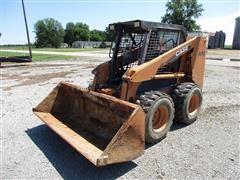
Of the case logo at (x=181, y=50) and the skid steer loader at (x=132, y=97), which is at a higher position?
the case logo at (x=181, y=50)

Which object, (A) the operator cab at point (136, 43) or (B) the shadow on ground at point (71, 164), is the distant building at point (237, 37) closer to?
(A) the operator cab at point (136, 43)

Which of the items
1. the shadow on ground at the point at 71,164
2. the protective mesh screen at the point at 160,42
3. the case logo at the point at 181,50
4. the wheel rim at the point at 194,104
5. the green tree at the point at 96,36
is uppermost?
the protective mesh screen at the point at 160,42

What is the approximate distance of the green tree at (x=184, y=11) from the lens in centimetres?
5738

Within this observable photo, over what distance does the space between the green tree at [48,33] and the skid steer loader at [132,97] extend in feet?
261

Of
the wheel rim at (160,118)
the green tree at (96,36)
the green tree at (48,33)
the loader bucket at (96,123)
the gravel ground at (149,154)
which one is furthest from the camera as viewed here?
the green tree at (96,36)

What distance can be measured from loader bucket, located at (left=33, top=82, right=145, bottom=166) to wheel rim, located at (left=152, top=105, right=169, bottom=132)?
733 mm

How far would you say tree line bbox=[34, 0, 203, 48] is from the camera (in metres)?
57.6

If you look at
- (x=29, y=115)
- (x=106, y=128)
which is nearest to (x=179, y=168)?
(x=106, y=128)

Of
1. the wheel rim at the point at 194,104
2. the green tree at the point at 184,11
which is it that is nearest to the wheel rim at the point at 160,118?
the wheel rim at the point at 194,104

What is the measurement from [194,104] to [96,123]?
7.06ft

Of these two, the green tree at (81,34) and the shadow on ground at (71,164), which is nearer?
the shadow on ground at (71,164)

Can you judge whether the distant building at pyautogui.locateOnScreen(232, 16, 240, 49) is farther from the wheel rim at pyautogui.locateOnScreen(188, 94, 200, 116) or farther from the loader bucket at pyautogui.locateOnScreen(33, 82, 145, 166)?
the loader bucket at pyautogui.locateOnScreen(33, 82, 145, 166)

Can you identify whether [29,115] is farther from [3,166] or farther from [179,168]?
[179,168]

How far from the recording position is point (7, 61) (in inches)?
787
